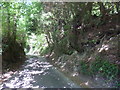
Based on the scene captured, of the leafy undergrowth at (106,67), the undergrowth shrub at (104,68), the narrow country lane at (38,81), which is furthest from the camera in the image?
the narrow country lane at (38,81)

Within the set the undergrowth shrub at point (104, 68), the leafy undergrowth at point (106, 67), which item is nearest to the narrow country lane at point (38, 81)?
the leafy undergrowth at point (106, 67)

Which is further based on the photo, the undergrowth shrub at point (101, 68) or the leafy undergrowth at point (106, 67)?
the undergrowth shrub at point (101, 68)

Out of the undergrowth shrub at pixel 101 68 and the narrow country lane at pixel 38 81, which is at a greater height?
the undergrowth shrub at pixel 101 68

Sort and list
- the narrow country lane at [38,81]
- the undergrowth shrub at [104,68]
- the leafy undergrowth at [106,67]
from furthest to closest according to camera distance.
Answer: the narrow country lane at [38,81]
the undergrowth shrub at [104,68]
the leafy undergrowth at [106,67]

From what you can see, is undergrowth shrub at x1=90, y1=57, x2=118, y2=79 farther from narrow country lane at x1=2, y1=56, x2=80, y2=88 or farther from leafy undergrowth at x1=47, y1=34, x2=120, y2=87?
narrow country lane at x1=2, y1=56, x2=80, y2=88

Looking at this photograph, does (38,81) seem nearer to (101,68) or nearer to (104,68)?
(101,68)

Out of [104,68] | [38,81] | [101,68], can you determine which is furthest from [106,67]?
[38,81]

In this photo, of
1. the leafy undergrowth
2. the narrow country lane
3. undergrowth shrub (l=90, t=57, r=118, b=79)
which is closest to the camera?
the leafy undergrowth

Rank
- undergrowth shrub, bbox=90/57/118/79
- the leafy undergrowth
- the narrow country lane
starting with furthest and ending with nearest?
1. the narrow country lane
2. undergrowth shrub, bbox=90/57/118/79
3. the leafy undergrowth

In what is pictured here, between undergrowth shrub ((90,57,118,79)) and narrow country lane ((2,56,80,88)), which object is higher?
undergrowth shrub ((90,57,118,79))

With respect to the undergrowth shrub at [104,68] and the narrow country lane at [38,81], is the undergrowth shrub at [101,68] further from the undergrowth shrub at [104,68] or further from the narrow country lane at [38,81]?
the narrow country lane at [38,81]

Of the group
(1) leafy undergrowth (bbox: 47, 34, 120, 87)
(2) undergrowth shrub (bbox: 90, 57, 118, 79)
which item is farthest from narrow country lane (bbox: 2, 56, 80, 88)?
(2) undergrowth shrub (bbox: 90, 57, 118, 79)

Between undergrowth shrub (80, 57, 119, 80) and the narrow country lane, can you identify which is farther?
the narrow country lane

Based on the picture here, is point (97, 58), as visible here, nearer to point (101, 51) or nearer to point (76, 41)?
point (101, 51)
